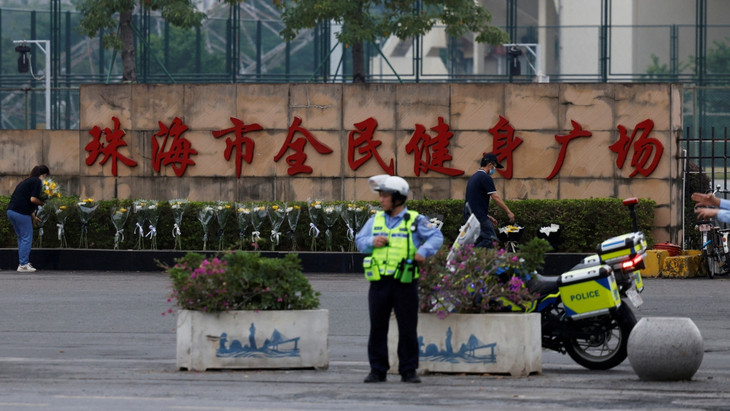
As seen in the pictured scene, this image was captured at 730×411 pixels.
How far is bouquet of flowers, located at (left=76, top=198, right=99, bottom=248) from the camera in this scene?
25.0 meters

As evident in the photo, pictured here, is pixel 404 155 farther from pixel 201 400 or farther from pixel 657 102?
pixel 201 400

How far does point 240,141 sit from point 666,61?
2615 cm

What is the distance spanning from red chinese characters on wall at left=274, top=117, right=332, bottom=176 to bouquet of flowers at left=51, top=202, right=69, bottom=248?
4.09 metres

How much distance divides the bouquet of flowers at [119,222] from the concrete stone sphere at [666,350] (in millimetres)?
15336

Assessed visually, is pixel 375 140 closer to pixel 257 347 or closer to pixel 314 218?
pixel 314 218

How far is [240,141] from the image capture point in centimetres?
2630

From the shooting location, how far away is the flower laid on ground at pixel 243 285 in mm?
11344

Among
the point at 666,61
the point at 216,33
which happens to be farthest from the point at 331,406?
the point at 216,33

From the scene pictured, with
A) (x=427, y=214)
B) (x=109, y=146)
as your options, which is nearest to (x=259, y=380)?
(x=427, y=214)

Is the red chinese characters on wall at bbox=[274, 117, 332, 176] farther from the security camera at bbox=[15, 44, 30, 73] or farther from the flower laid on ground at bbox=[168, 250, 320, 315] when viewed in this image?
the security camera at bbox=[15, 44, 30, 73]

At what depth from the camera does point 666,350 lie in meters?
10.6

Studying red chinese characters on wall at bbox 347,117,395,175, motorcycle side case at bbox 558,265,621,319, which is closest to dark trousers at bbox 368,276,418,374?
motorcycle side case at bbox 558,265,621,319

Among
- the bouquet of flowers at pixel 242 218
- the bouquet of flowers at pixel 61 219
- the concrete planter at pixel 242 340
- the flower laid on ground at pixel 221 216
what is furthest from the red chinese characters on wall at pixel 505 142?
the concrete planter at pixel 242 340

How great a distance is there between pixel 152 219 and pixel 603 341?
47.0ft
